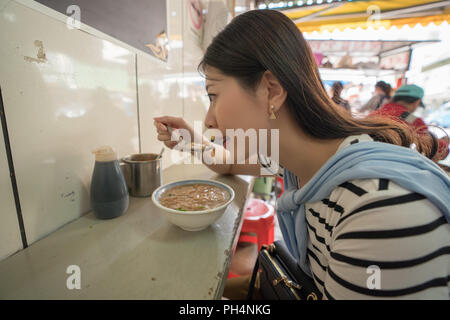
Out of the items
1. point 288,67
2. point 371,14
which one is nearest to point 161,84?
point 288,67

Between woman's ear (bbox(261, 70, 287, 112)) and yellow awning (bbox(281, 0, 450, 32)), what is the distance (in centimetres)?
258

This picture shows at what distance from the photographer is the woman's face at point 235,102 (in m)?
0.73

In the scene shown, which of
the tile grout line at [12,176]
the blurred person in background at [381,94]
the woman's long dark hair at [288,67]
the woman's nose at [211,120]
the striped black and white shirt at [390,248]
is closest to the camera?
the striped black and white shirt at [390,248]

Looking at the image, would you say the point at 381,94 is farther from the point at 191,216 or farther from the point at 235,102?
the point at 191,216

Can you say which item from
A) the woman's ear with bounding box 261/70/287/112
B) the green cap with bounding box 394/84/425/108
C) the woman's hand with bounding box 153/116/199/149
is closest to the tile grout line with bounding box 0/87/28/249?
the woman's hand with bounding box 153/116/199/149

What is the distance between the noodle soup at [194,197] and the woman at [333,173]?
9.9 inches

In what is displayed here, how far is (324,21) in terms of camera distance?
2.97 metres

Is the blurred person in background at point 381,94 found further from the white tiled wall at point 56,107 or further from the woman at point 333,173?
the white tiled wall at point 56,107

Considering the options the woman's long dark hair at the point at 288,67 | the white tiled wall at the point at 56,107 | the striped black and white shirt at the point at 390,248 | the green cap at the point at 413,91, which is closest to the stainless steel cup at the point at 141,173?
the white tiled wall at the point at 56,107

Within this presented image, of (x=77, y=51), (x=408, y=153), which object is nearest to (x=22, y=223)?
(x=77, y=51)

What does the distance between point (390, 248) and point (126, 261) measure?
0.65 metres

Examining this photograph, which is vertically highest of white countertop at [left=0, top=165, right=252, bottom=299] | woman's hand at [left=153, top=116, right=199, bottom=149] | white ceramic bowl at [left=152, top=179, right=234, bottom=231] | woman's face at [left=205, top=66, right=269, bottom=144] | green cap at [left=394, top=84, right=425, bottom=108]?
green cap at [left=394, top=84, right=425, bottom=108]

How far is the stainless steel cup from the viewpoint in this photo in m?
0.95

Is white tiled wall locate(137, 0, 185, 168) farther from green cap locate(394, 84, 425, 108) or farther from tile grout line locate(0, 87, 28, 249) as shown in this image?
green cap locate(394, 84, 425, 108)
